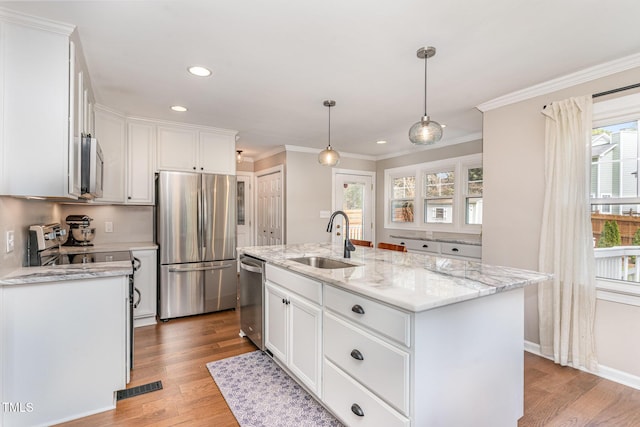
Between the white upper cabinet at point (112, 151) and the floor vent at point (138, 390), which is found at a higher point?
the white upper cabinet at point (112, 151)

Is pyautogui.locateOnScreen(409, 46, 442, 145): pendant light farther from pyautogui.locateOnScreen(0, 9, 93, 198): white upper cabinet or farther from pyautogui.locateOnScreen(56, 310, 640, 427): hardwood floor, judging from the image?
pyautogui.locateOnScreen(0, 9, 93, 198): white upper cabinet

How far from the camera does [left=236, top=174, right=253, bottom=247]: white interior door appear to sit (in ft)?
20.1

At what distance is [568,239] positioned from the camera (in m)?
2.54

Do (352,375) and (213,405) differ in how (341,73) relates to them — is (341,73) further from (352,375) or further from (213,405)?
(213,405)

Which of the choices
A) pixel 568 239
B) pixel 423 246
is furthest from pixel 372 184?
pixel 568 239

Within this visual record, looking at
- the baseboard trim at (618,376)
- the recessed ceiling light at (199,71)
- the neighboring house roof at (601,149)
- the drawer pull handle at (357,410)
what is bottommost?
the baseboard trim at (618,376)

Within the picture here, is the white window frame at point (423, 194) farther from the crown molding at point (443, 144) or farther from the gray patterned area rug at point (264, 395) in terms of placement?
the gray patterned area rug at point (264, 395)

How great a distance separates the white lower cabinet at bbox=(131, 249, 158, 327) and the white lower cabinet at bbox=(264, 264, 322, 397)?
1.80 meters

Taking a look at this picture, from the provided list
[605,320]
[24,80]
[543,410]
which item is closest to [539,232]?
[605,320]

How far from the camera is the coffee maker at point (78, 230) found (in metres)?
3.25

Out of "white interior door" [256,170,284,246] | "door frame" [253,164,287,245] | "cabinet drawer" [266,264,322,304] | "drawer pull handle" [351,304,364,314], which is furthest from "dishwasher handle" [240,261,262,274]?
"white interior door" [256,170,284,246]

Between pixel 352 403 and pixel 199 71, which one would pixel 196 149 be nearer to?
pixel 199 71

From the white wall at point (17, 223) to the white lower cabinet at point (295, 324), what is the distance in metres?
1.63

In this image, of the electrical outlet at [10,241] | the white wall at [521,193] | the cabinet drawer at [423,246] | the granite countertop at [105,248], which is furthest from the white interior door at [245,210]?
the white wall at [521,193]
